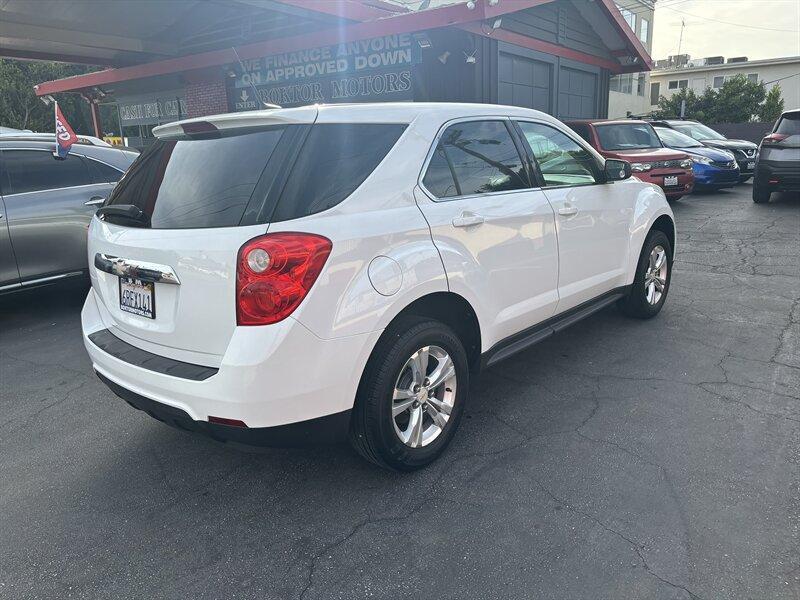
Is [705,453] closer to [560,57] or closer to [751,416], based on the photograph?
[751,416]

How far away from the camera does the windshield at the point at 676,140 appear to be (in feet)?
44.4

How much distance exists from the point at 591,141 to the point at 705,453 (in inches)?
363

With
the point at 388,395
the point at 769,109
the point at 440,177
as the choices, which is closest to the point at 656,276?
the point at 440,177

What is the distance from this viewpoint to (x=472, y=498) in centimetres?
273

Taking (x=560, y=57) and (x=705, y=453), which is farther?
(x=560, y=57)

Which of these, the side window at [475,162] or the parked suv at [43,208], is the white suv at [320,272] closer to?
the side window at [475,162]

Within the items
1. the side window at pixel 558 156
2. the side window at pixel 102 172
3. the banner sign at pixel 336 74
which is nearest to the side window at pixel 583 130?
the banner sign at pixel 336 74

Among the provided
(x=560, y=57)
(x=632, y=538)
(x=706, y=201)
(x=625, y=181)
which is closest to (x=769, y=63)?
(x=560, y=57)

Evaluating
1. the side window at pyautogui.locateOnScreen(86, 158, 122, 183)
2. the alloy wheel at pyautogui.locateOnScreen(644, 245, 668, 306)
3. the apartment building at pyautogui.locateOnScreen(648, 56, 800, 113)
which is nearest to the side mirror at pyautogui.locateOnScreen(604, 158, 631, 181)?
the alloy wheel at pyautogui.locateOnScreen(644, 245, 668, 306)

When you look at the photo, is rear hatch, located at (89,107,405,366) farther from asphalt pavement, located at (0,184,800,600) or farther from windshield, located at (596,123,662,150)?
windshield, located at (596,123,662,150)

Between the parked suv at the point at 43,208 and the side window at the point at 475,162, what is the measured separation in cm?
398

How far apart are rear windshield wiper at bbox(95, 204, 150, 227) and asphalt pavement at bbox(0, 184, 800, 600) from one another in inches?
41.6

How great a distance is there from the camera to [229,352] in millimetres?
2330

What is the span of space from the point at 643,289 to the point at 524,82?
11.1 m
